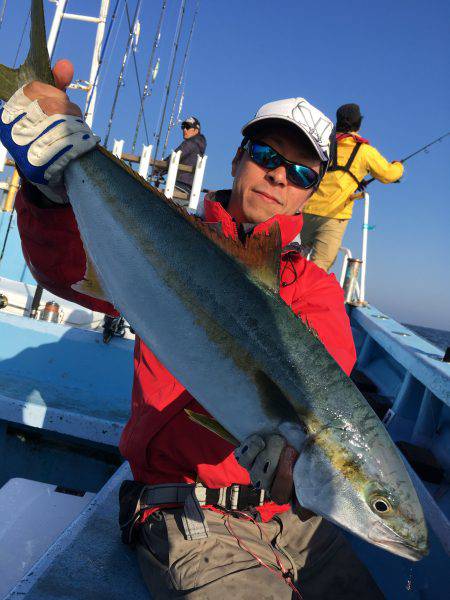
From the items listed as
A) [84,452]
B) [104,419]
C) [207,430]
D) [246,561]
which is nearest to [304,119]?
[207,430]

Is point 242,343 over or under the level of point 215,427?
over

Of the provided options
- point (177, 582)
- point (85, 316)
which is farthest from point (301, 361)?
point (85, 316)

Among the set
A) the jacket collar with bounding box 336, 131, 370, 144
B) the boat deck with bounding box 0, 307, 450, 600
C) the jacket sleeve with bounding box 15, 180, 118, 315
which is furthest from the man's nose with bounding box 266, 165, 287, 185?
the jacket collar with bounding box 336, 131, 370, 144

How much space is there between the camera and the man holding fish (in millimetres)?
2070

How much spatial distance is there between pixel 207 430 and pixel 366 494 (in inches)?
34.5

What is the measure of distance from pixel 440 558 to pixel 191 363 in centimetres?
198

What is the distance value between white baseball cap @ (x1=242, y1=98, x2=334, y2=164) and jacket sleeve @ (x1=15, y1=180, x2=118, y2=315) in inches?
49.4

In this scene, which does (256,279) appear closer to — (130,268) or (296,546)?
(130,268)

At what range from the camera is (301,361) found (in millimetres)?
1741

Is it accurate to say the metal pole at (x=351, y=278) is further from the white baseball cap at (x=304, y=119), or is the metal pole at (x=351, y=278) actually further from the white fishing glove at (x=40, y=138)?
the white fishing glove at (x=40, y=138)

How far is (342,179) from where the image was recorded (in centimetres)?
713

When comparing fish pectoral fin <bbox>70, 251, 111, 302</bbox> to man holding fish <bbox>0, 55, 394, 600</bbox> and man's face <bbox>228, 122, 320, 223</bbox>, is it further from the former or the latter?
man's face <bbox>228, 122, 320, 223</bbox>

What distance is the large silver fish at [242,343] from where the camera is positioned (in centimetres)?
161

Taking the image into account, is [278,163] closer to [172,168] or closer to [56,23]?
[172,168]
